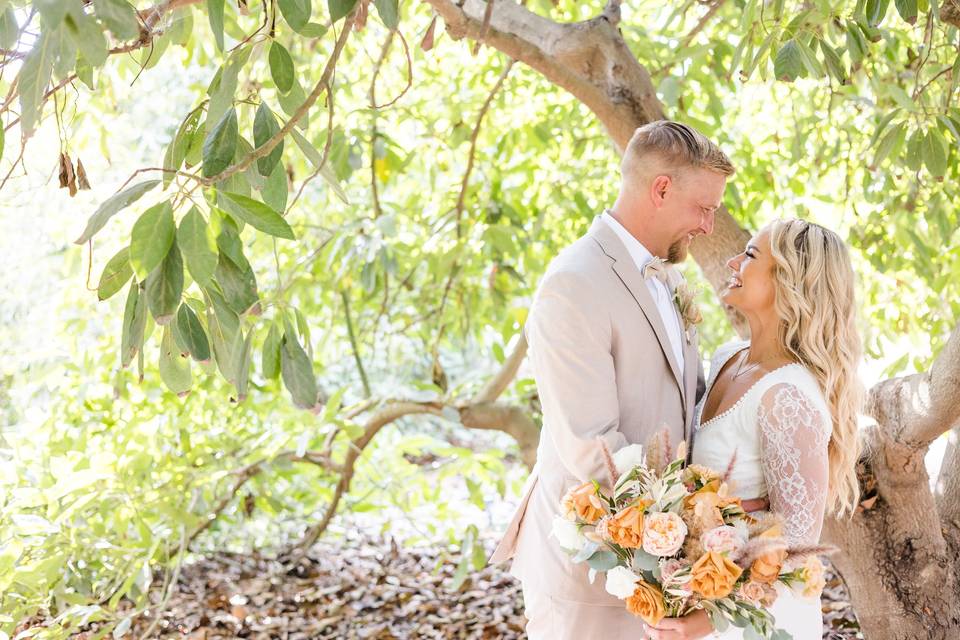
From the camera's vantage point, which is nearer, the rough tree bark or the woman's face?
the woman's face

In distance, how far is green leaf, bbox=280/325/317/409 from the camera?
5.61 feet

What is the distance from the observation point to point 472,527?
12.3 ft

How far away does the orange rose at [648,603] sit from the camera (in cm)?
172

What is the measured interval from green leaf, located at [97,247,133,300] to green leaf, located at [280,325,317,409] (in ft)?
1.21

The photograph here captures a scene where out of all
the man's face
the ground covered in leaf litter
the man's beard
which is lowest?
the ground covered in leaf litter

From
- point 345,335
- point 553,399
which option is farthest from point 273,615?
point 553,399

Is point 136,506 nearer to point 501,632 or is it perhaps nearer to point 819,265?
point 501,632

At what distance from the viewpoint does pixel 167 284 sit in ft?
4.29

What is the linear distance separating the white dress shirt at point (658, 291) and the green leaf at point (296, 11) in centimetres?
92

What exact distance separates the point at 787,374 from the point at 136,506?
2499mm

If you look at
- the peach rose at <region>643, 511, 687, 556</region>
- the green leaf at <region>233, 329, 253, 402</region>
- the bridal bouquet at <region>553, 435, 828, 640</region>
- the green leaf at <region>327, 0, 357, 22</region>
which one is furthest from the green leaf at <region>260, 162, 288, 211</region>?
the peach rose at <region>643, 511, 687, 556</region>

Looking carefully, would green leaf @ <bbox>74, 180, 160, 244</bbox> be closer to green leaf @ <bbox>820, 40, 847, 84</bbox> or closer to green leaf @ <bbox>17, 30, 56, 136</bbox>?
green leaf @ <bbox>17, 30, 56, 136</bbox>

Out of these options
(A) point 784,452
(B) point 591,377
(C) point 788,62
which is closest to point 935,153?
(C) point 788,62

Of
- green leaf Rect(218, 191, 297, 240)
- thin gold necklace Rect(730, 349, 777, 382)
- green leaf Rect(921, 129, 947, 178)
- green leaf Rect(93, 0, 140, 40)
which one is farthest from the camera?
green leaf Rect(921, 129, 947, 178)
